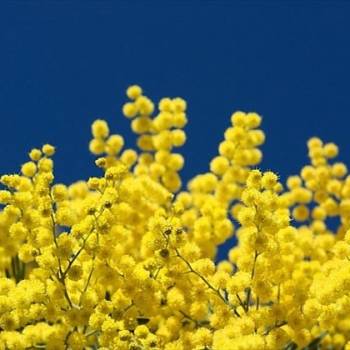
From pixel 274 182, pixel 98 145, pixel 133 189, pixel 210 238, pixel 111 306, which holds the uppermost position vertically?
pixel 98 145

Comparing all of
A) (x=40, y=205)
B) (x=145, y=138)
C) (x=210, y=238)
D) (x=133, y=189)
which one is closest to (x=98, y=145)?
(x=145, y=138)

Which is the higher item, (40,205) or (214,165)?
(214,165)

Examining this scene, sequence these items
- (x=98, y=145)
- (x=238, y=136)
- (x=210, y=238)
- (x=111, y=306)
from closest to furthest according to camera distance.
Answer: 1. (x=111, y=306)
2. (x=210, y=238)
3. (x=238, y=136)
4. (x=98, y=145)

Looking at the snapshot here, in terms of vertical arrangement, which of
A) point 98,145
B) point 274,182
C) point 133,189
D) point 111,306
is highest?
point 98,145

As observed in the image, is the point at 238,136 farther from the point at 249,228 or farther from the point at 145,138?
the point at 249,228

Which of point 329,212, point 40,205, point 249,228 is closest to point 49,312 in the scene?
point 40,205

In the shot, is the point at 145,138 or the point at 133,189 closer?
the point at 133,189

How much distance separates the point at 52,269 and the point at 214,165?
1.60 metres

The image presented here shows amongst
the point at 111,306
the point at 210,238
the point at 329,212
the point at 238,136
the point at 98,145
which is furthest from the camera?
the point at 329,212

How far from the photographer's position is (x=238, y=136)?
4859mm

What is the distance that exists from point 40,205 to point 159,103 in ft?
5.69

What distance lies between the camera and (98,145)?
519cm

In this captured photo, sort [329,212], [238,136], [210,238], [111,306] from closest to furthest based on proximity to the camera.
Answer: [111,306] → [210,238] → [238,136] → [329,212]

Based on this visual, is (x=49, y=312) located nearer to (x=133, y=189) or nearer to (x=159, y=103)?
(x=133, y=189)
